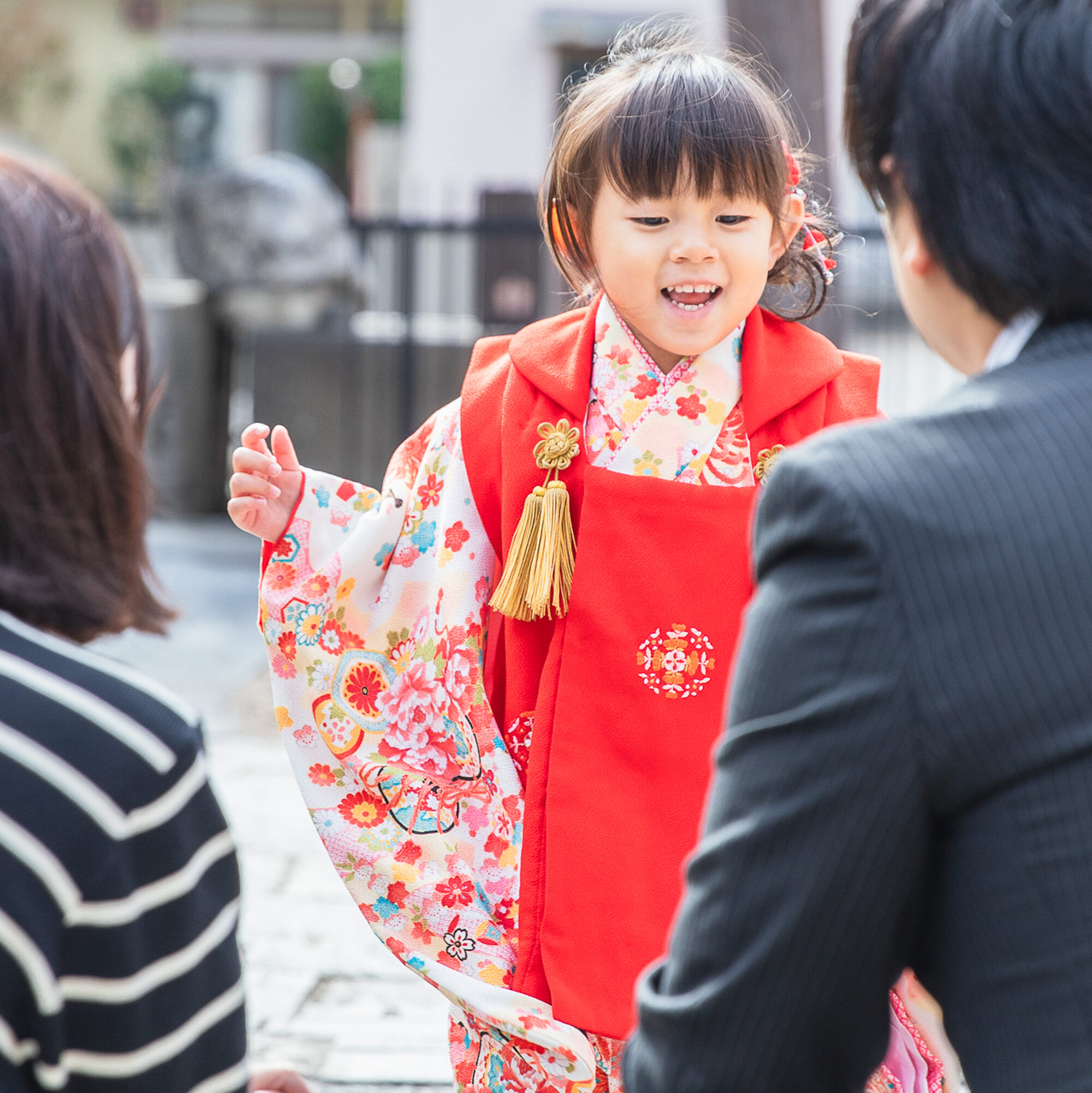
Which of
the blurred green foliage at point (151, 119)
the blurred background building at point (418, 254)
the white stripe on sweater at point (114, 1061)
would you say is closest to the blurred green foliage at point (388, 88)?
the blurred green foliage at point (151, 119)

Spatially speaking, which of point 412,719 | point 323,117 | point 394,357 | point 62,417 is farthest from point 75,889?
point 323,117

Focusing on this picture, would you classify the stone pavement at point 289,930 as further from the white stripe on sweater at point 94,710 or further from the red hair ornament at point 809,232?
the red hair ornament at point 809,232

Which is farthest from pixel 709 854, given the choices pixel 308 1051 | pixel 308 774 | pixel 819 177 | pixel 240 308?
pixel 240 308

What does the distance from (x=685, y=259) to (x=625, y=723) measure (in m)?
0.57

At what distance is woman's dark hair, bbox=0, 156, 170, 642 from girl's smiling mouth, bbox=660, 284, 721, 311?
0.80 metres

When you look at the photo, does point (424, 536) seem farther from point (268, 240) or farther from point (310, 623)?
point (268, 240)

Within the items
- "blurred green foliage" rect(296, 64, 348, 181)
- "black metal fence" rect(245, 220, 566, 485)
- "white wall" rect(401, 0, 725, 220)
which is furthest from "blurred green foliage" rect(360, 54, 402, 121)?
"black metal fence" rect(245, 220, 566, 485)

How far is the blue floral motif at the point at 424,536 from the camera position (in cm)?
189

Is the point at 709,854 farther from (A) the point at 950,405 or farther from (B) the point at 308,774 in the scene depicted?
(B) the point at 308,774

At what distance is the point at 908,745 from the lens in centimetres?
84

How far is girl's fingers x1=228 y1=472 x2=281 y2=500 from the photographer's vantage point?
1.90 m

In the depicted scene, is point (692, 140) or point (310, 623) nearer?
point (692, 140)

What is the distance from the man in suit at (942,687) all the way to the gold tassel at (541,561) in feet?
2.62

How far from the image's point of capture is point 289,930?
10.5 feet
